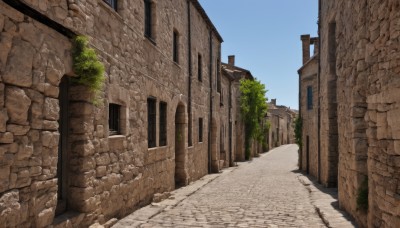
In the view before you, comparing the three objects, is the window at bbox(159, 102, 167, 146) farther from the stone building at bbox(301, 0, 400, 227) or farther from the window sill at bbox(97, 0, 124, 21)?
the stone building at bbox(301, 0, 400, 227)

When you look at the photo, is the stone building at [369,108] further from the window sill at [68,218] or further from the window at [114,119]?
the window at [114,119]

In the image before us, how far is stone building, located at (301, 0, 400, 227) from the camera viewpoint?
455 centimetres

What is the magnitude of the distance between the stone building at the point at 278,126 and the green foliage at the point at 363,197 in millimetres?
32365

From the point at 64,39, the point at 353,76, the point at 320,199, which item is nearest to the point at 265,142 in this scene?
the point at 320,199

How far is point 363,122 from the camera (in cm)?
650

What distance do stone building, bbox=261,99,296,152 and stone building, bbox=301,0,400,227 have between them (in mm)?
31094

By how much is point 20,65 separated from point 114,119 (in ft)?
10.1

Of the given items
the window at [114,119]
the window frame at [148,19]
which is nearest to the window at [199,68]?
the window frame at [148,19]

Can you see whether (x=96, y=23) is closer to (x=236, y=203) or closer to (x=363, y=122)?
(x=363, y=122)

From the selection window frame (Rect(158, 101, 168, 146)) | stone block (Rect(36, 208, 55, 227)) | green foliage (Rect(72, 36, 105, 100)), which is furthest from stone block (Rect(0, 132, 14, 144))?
window frame (Rect(158, 101, 168, 146))

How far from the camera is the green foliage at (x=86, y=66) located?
5191 mm

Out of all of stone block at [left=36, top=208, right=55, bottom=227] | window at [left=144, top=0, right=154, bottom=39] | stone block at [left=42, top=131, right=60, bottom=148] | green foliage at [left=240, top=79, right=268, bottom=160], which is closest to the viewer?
stone block at [left=36, top=208, right=55, bottom=227]

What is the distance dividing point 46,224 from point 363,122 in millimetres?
5412

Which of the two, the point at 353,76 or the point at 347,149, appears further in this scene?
the point at 347,149
